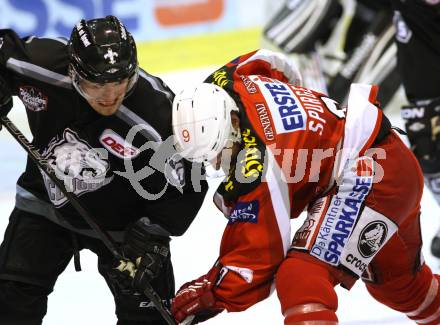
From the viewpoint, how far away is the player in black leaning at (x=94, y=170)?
322cm

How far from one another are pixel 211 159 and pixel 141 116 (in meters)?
0.29

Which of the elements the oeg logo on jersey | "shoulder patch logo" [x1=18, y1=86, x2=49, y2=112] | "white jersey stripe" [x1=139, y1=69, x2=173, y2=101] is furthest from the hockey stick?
the oeg logo on jersey

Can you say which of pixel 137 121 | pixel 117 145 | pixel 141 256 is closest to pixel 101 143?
pixel 117 145

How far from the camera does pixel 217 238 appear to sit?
196 inches

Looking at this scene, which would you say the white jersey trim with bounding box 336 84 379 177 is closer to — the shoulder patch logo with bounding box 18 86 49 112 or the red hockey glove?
the red hockey glove

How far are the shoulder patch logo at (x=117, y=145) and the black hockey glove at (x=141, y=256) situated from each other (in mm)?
254

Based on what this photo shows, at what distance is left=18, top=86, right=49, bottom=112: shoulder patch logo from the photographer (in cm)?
335

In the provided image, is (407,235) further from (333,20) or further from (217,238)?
(333,20)

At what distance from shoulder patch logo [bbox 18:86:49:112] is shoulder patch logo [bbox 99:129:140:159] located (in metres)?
0.22

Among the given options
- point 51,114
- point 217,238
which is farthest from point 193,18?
Answer: point 51,114

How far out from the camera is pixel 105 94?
3164mm

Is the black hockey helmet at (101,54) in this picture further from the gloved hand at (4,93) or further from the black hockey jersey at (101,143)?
the gloved hand at (4,93)

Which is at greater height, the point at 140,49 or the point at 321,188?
the point at 321,188

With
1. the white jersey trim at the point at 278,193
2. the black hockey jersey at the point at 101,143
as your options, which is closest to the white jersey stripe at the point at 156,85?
the black hockey jersey at the point at 101,143
